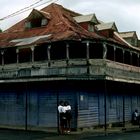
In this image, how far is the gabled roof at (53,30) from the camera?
92.3 feet

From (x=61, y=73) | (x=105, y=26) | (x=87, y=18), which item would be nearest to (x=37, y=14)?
(x=87, y=18)

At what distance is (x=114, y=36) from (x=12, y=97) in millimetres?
10682

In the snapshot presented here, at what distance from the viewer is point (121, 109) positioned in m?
32.2

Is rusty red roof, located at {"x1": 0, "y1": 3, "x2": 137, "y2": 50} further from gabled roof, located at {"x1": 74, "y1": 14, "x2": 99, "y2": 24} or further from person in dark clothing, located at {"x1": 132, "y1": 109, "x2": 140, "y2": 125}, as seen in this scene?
person in dark clothing, located at {"x1": 132, "y1": 109, "x2": 140, "y2": 125}

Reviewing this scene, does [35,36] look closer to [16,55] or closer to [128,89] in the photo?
[16,55]

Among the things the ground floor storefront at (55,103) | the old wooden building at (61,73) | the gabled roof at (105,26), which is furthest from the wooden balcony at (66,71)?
the gabled roof at (105,26)

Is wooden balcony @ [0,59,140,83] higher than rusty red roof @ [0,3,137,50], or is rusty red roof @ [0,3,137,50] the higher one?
rusty red roof @ [0,3,137,50]

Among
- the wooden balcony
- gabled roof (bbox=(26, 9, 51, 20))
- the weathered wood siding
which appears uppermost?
gabled roof (bbox=(26, 9, 51, 20))

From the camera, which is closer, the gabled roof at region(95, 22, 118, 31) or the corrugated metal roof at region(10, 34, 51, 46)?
the corrugated metal roof at region(10, 34, 51, 46)

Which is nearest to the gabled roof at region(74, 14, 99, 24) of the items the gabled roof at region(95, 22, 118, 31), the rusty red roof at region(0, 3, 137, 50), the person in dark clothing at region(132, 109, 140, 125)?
the rusty red roof at region(0, 3, 137, 50)

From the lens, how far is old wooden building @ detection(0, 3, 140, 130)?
2667 cm

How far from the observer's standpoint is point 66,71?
26.5 m

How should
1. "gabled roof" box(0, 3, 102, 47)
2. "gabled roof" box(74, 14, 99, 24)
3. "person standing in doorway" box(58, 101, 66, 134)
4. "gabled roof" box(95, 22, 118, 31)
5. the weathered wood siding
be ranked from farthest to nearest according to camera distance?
"gabled roof" box(95, 22, 118, 31) → "gabled roof" box(74, 14, 99, 24) → "gabled roof" box(0, 3, 102, 47) → the weathered wood siding → "person standing in doorway" box(58, 101, 66, 134)

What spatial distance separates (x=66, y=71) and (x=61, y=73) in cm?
32
